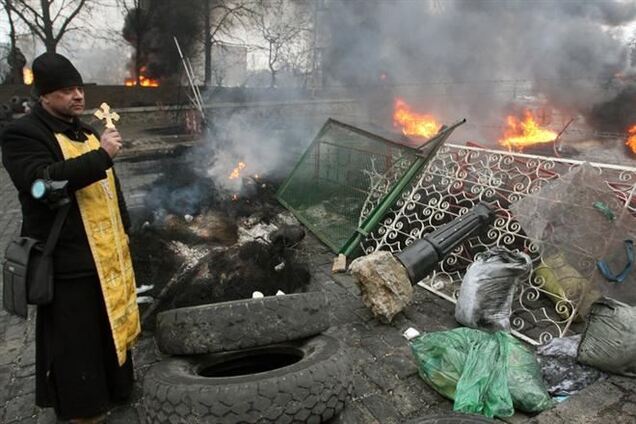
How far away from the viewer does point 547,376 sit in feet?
10.7

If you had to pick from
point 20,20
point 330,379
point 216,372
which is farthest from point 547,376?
point 20,20

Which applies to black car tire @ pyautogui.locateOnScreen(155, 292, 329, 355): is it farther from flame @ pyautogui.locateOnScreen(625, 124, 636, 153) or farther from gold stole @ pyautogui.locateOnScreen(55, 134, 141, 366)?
flame @ pyautogui.locateOnScreen(625, 124, 636, 153)

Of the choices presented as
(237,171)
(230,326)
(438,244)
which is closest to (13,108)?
(237,171)

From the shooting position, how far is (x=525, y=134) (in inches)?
626

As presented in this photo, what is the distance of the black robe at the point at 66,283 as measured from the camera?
2.37m

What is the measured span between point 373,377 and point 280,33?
26.4 meters

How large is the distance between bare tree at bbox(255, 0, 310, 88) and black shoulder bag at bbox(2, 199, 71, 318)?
73.3 ft

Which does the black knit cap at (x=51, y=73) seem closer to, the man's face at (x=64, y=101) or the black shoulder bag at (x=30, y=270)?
the man's face at (x=64, y=101)

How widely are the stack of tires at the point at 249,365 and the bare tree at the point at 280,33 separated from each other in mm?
22138

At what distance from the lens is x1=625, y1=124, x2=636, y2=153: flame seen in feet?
49.2

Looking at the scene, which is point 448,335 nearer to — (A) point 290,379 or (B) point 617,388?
(B) point 617,388

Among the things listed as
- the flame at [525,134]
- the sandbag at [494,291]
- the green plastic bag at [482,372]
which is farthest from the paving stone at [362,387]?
the flame at [525,134]

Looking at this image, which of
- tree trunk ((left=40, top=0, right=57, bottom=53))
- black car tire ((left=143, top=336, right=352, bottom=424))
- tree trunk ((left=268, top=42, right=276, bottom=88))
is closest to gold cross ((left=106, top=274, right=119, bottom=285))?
black car tire ((left=143, top=336, right=352, bottom=424))

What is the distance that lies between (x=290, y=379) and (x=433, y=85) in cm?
1806
